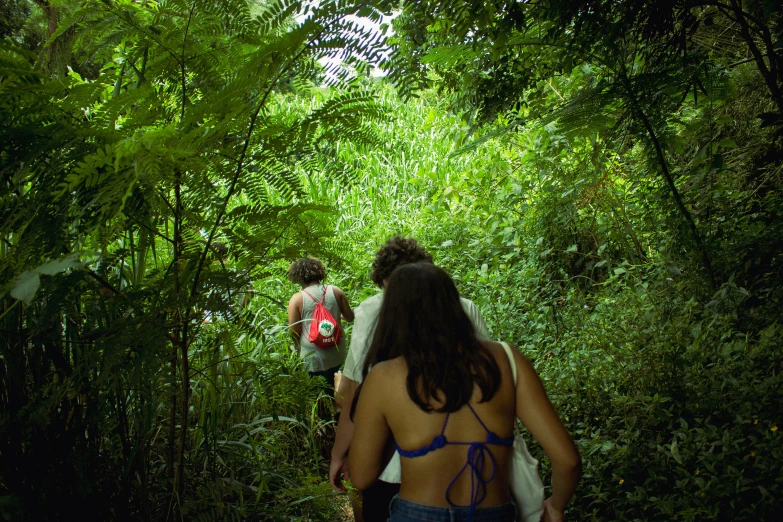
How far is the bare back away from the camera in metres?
2.15

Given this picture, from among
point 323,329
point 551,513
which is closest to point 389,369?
point 551,513

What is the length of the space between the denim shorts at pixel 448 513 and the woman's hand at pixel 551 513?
0.50ft

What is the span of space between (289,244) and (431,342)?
0.96 metres

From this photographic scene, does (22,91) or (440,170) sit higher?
(440,170)

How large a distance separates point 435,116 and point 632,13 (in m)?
9.96

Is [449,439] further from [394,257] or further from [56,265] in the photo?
[394,257]

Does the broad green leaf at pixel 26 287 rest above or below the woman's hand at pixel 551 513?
above

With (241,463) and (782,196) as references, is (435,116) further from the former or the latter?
(241,463)

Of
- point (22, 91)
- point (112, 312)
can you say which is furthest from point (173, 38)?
point (112, 312)

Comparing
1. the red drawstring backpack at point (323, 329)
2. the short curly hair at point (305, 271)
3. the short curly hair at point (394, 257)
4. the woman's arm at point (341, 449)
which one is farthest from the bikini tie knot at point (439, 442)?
the short curly hair at point (305, 271)

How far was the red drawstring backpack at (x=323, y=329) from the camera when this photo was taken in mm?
5621

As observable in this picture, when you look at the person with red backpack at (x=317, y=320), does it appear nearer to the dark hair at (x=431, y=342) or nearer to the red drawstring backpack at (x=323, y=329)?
the red drawstring backpack at (x=323, y=329)

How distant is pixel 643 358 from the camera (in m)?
4.68

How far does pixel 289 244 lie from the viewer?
115 inches
